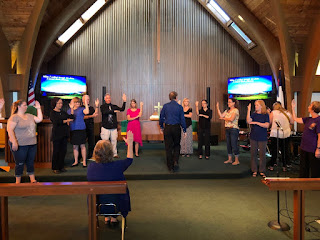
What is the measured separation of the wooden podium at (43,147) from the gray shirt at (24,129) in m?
1.25

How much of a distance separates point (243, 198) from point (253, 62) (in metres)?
8.26

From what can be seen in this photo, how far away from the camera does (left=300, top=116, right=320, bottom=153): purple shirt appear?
13.6 feet

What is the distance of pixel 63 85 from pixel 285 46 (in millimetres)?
7190

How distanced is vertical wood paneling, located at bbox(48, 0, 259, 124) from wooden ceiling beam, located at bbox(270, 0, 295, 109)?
2.88 m

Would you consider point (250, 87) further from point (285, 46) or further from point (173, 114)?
point (173, 114)

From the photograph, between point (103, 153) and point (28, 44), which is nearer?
point (103, 153)

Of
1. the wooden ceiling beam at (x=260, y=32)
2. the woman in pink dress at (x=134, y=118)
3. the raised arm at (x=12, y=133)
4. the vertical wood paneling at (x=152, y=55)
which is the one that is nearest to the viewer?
the raised arm at (x=12, y=133)

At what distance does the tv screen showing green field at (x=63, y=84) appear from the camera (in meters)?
9.90

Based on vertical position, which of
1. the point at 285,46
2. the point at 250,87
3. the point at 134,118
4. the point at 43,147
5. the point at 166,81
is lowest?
the point at 43,147

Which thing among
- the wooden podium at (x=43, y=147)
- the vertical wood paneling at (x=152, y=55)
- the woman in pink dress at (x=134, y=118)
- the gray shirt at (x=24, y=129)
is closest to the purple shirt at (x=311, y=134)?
the woman in pink dress at (x=134, y=118)

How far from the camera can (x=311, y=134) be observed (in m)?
4.28

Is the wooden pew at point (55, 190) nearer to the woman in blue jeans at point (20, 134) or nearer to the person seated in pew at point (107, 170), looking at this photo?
the person seated in pew at point (107, 170)

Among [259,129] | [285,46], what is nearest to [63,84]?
[285,46]

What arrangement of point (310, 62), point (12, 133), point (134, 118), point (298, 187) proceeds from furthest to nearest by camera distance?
point (310, 62), point (134, 118), point (12, 133), point (298, 187)
